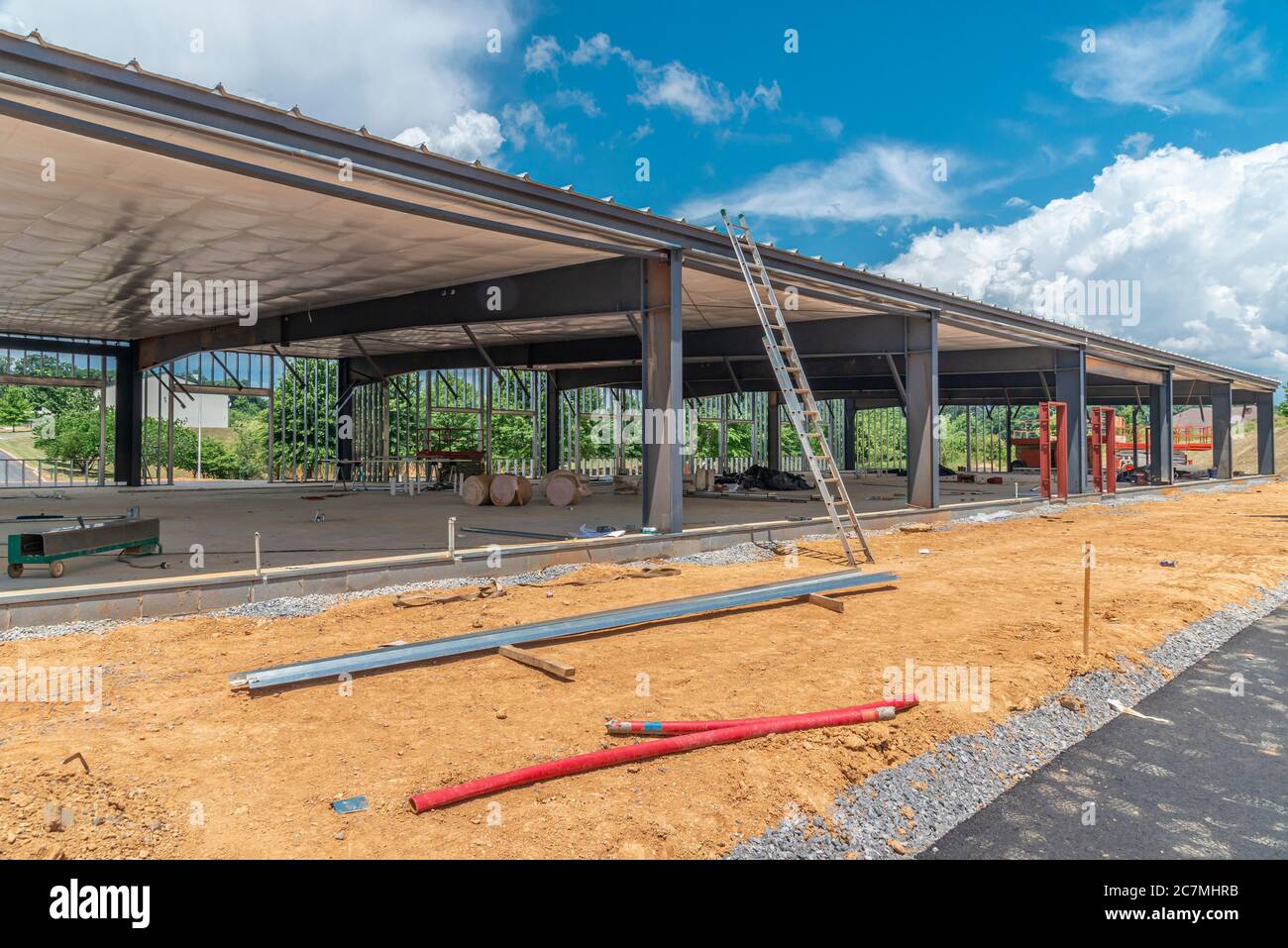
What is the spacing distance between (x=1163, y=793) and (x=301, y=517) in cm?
1534

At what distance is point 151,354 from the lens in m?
23.8

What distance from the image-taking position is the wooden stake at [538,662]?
5906 millimetres

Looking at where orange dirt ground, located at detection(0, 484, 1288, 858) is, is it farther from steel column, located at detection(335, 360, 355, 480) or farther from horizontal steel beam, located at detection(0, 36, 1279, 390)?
steel column, located at detection(335, 360, 355, 480)

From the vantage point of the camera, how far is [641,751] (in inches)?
171

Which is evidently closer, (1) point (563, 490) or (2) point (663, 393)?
(2) point (663, 393)

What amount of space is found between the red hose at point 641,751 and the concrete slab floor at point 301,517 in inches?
253

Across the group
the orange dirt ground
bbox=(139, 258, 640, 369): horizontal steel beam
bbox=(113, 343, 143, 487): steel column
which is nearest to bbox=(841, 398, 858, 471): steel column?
bbox=(139, 258, 640, 369): horizontal steel beam

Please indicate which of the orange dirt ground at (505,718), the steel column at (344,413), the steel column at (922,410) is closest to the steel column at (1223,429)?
the steel column at (922,410)

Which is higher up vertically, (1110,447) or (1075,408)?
(1075,408)

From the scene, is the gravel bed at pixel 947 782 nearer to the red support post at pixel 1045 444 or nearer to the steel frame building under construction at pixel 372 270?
the steel frame building under construction at pixel 372 270

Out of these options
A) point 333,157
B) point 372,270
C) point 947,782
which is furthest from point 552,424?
point 947,782

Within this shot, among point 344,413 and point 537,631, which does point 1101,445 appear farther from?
point 344,413

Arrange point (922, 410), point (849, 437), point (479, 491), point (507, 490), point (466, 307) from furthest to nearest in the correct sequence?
point (849, 437) → point (479, 491) → point (507, 490) → point (922, 410) → point (466, 307)
